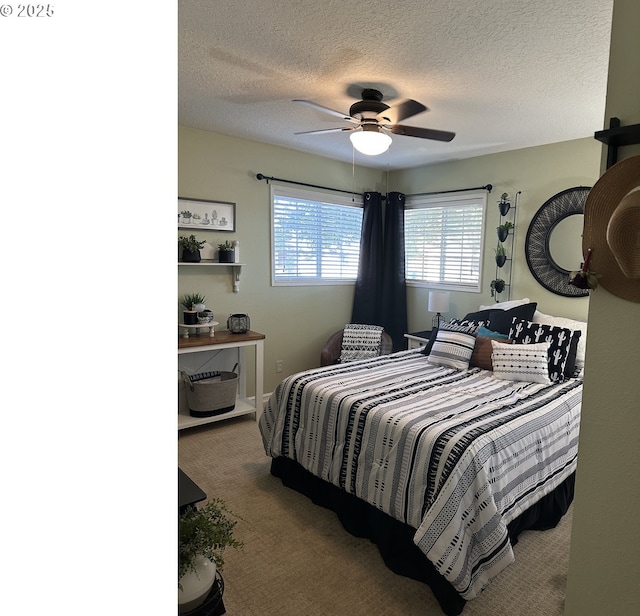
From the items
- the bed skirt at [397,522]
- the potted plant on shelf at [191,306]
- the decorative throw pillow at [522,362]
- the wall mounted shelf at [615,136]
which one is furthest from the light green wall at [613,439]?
the potted plant on shelf at [191,306]

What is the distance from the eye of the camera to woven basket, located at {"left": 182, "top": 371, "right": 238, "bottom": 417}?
3613 mm

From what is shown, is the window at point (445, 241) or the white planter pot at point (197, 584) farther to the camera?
the window at point (445, 241)

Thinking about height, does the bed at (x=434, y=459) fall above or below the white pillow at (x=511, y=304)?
below

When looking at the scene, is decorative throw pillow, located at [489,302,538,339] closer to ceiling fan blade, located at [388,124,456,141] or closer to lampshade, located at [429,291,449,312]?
lampshade, located at [429,291,449,312]

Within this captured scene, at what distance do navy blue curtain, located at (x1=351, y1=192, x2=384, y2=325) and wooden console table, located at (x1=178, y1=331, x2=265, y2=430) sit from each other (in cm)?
155

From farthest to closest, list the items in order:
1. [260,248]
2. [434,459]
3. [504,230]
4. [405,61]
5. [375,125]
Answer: [260,248] → [504,230] → [375,125] → [405,61] → [434,459]

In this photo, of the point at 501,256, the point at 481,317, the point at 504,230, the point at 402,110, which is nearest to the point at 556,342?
the point at 481,317

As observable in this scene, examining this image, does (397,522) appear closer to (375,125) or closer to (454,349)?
(454,349)

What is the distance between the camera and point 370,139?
8.72ft

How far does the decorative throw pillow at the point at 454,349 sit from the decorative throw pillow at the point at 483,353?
0.04 meters

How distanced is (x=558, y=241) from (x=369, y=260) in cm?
195

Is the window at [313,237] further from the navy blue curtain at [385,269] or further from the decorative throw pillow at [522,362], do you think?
the decorative throw pillow at [522,362]

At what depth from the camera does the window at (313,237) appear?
4.38 m
